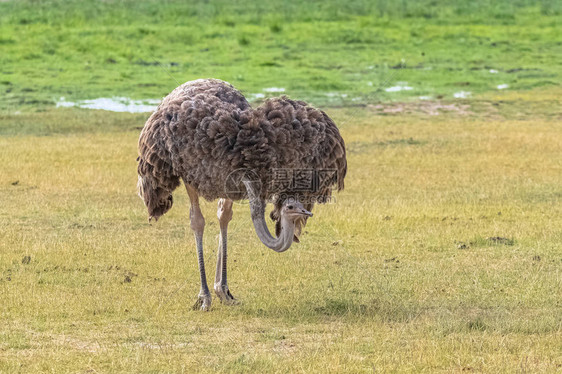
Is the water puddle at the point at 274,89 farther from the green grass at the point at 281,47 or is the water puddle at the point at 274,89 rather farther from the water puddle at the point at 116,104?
the water puddle at the point at 116,104

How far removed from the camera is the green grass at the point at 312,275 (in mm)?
8453

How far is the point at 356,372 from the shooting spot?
7.95m

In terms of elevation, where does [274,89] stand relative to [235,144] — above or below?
below

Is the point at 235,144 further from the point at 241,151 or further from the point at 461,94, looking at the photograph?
the point at 461,94

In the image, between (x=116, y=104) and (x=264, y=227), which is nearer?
(x=264, y=227)

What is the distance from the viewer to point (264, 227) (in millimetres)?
9148

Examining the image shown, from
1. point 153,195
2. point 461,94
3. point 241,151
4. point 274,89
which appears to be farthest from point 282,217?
point 461,94

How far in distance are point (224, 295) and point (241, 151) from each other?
65.6 inches

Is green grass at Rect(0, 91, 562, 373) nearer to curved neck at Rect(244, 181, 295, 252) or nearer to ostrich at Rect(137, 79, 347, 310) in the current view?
curved neck at Rect(244, 181, 295, 252)

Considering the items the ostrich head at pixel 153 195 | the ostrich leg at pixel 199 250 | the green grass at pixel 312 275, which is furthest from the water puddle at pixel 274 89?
the ostrich leg at pixel 199 250

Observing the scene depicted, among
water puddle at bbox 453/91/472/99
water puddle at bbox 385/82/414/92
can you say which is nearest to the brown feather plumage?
water puddle at bbox 453/91/472/99

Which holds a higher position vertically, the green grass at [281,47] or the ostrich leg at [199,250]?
the ostrich leg at [199,250]

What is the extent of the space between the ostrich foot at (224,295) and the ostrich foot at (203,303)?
0.21 metres

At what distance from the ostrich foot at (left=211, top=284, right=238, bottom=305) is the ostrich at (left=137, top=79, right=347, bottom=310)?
0.04 ft
